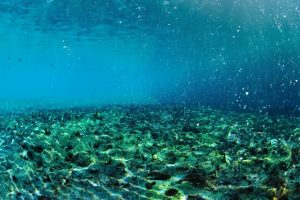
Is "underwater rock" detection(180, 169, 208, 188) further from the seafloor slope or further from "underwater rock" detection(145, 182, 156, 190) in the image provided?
"underwater rock" detection(145, 182, 156, 190)

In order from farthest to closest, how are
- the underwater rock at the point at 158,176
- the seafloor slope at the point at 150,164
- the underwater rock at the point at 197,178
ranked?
the underwater rock at the point at 158,176 → the underwater rock at the point at 197,178 → the seafloor slope at the point at 150,164

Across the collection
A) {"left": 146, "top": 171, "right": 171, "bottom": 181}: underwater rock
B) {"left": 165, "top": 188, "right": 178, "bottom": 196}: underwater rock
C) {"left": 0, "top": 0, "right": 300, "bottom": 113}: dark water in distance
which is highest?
{"left": 0, "top": 0, "right": 300, "bottom": 113}: dark water in distance

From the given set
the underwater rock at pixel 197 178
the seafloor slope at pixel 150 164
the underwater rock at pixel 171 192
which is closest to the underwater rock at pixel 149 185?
the seafloor slope at pixel 150 164

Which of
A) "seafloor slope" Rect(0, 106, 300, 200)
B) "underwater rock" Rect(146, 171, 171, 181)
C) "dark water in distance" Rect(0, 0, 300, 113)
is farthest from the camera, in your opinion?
"dark water in distance" Rect(0, 0, 300, 113)

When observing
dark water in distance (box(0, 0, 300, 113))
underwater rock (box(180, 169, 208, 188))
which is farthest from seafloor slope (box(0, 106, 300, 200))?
dark water in distance (box(0, 0, 300, 113))

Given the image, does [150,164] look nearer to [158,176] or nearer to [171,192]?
[158,176]

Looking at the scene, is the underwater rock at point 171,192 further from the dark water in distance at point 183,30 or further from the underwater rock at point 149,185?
the dark water in distance at point 183,30

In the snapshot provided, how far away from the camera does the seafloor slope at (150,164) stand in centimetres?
539

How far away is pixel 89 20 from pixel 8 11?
7.18m

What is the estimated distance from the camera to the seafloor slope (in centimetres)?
539

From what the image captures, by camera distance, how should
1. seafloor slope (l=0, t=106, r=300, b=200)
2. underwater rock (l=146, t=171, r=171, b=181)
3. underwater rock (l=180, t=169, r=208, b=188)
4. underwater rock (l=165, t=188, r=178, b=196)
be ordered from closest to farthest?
underwater rock (l=165, t=188, r=178, b=196) < seafloor slope (l=0, t=106, r=300, b=200) < underwater rock (l=180, t=169, r=208, b=188) < underwater rock (l=146, t=171, r=171, b=181)

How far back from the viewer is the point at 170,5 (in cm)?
2419

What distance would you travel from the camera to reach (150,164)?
663 centimetres

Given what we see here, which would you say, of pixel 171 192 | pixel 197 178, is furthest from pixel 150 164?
pixel 171 192
